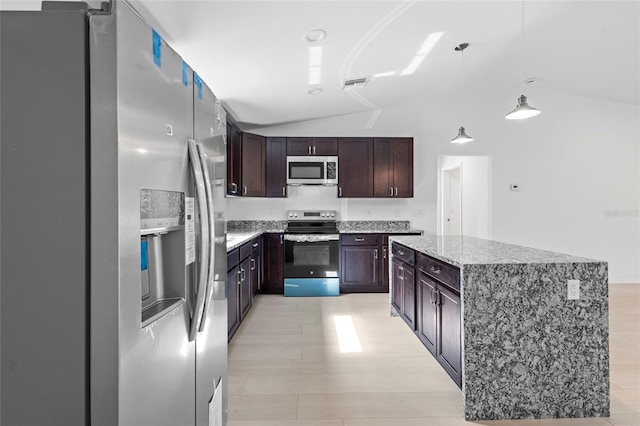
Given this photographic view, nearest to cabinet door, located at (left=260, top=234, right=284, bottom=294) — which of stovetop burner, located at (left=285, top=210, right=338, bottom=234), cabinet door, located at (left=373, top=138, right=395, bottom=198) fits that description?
stovetop burner, located at (left=285, top=210, right=338, bottom=234)

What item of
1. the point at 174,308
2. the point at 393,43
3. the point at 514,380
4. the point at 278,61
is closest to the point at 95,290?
the point at 174,308

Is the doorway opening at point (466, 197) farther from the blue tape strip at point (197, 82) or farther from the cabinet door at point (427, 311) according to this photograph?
the blue tape strip at point (197, 82)

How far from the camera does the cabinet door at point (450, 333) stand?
2.01m

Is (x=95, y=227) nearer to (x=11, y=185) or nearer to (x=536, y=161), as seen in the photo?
(x=11, y=185)

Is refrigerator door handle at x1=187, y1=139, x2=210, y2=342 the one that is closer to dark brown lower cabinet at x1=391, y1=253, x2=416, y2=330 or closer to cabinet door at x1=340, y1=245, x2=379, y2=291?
dark brown lower cabinet at x1=391, y1=253, x2=416, y2=330

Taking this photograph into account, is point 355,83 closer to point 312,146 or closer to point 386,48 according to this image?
point 386,48

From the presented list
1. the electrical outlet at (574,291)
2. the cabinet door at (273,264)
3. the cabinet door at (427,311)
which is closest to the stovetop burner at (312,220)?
the cabinet door at (273,264)

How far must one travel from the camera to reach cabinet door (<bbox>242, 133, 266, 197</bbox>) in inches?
178

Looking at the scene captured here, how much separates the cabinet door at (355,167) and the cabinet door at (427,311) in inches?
93.4

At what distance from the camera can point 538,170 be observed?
5195 millimetres

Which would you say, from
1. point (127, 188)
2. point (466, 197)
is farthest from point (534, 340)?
point (466, 197)

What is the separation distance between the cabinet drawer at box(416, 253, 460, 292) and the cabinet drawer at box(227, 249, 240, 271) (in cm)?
162

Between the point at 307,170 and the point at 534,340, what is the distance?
358 centimetres

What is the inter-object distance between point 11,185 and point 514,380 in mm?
2386
